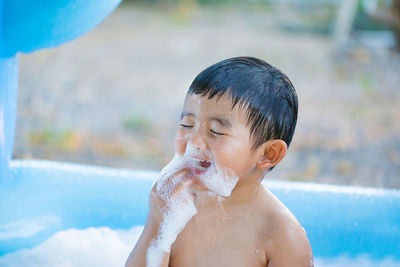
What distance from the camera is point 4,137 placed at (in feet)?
6.70

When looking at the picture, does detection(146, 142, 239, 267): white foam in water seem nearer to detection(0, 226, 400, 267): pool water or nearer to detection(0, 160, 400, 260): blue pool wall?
detection(0, 226, 400, 267): pool water

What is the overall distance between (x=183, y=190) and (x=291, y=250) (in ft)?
1.11

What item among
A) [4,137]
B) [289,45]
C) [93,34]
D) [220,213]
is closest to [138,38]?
[93,34]

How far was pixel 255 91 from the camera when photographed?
1.33 metres

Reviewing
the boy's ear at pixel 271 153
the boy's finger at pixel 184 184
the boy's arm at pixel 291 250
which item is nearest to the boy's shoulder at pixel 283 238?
the boy's arm at pixel 291 250

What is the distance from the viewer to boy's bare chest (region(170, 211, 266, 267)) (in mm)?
1478

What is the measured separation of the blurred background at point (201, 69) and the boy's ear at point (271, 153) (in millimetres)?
1790

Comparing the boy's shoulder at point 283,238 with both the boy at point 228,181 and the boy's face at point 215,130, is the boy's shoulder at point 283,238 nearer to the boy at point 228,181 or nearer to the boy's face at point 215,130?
the boy at point 228,181

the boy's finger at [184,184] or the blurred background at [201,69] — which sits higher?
the blurred background at [201,69]

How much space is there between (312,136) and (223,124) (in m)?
2.47

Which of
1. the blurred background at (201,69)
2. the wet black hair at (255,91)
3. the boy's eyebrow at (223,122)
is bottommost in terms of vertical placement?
the boy's eyebrow at (223,122)

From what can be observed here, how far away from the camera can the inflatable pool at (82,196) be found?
1892mm

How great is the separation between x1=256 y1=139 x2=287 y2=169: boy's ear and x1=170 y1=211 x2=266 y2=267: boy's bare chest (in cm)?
19

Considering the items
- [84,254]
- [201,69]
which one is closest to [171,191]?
[84,254]
